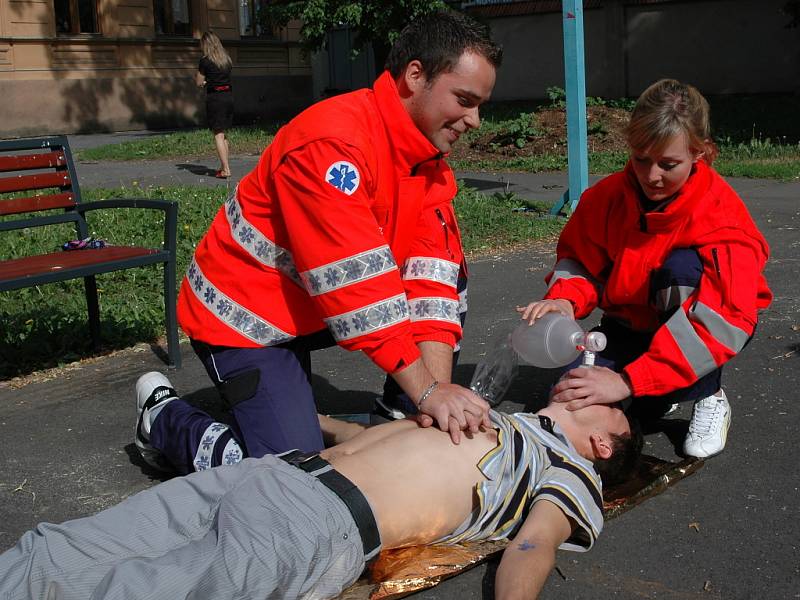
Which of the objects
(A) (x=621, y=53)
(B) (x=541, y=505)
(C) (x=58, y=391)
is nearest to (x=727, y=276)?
(B) (x=541, y=505)

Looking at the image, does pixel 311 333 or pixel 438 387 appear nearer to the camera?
pixel 438 387

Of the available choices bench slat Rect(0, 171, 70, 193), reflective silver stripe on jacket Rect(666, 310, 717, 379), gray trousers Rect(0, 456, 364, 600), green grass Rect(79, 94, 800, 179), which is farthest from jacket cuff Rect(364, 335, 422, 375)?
green grass Rect(79, 94, 800, 179)

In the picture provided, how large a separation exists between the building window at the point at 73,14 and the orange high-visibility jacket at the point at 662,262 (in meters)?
21.0

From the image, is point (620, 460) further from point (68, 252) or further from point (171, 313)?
point (68, 252)

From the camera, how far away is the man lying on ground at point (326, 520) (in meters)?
2.67

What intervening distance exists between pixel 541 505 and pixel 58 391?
9.82 ft

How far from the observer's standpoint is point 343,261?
3.23 metres

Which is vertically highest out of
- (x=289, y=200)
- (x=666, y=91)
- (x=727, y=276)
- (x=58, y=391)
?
(x=666, y=91)

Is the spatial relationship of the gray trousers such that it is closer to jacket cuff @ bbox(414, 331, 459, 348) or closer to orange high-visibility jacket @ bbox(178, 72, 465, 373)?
orange high-visibility jacket @ bbox(178, 72, 465, 373)

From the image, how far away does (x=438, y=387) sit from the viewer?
3.26 meters

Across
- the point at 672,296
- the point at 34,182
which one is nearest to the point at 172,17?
the point at 34,182

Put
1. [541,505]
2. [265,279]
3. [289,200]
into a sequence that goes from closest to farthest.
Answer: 1. [541,505]
2. [289,200]
3. [265,279]

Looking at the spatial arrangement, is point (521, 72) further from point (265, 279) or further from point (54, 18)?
point (265, 279)

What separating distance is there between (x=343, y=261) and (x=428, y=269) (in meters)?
0.72
